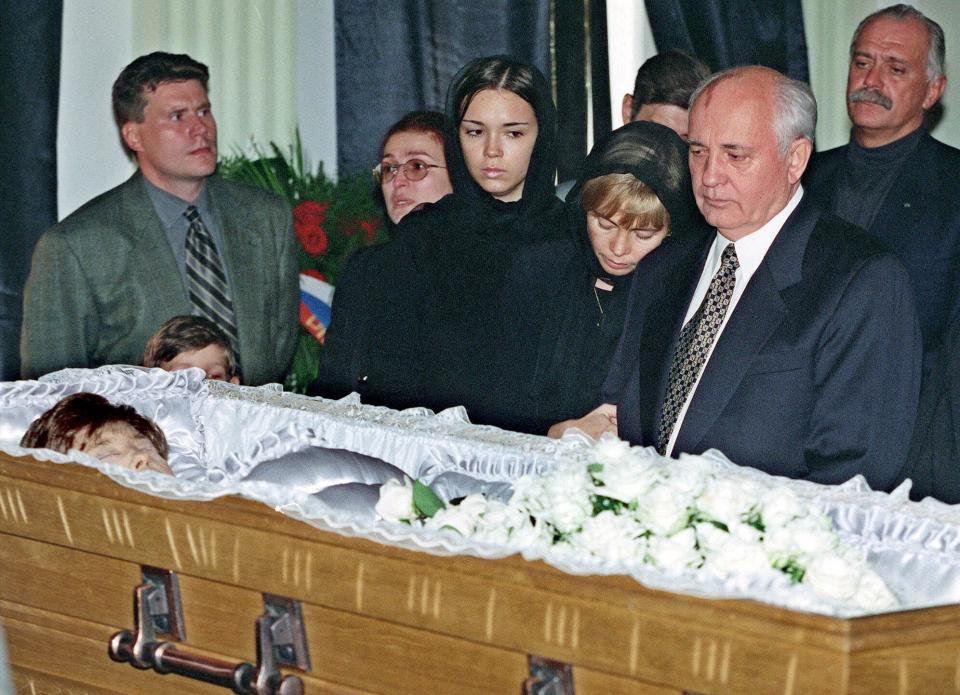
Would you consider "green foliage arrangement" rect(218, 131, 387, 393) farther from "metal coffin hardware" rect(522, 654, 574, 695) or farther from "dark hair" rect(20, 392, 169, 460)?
"metal coffin hardware" rect(522, 654, 574, 695)

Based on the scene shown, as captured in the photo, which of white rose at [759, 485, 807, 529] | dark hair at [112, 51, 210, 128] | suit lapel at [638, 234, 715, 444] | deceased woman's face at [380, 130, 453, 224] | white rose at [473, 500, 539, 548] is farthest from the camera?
dark hair at [112, 51, 210, 128]

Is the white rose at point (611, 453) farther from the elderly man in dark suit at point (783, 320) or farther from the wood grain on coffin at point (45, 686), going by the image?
the wood grain on coffin at point (45, 686)

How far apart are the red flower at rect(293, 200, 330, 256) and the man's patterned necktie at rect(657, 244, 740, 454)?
1.60 metres

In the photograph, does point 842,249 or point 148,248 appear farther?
point 148,248

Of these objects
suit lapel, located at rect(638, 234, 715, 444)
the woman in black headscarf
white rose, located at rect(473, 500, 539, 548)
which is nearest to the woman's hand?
the woman in black headscarf

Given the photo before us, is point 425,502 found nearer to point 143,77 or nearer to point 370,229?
point 370,229

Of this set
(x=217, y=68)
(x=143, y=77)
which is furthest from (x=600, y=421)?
(x=217, y=68)

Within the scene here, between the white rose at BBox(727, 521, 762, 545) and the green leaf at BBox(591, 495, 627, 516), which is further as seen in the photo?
the green leaf at BBox(591, 495, 627, 516)

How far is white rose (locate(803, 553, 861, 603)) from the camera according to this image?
178cm

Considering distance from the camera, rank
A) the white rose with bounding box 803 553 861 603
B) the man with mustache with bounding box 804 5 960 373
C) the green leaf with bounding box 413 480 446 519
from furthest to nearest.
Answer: the man with mustache with bounding box 804 5 960 373 < the green leaf with bounding box 413 480 446 519 < the white rose with bounding box 803 553 861 603

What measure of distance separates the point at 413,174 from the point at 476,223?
13.1 inches

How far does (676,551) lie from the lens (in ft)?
6.14

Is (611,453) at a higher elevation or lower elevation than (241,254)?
lower

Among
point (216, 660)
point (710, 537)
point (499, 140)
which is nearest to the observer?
point (710, 537)
